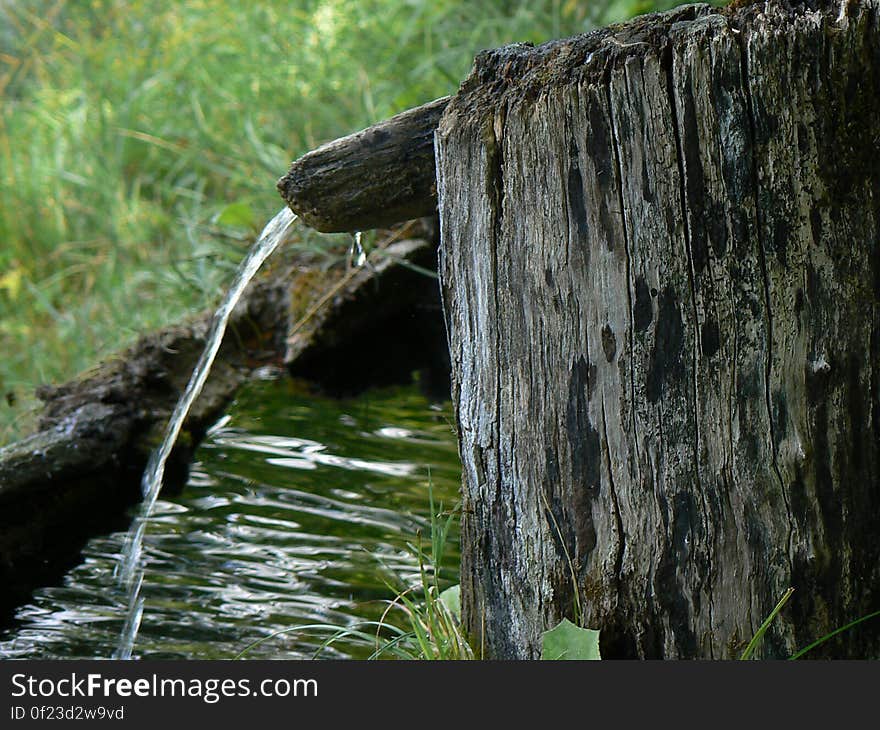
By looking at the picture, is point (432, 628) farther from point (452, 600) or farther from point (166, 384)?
point (166, 384)

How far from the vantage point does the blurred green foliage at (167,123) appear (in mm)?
4797

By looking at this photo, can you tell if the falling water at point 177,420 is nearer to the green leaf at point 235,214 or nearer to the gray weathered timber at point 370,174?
the gray weathered timber at point 370,174

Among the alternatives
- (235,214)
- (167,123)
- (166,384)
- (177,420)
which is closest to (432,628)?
(177,420)

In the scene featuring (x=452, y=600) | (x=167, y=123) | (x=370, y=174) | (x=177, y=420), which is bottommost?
(x=452, y=600)

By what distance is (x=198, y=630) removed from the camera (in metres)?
2.64

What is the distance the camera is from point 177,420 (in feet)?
9.51

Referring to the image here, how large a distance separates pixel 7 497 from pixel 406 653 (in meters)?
1.43

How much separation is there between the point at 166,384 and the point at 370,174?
1.89 meters

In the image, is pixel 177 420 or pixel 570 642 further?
pixel 177 420

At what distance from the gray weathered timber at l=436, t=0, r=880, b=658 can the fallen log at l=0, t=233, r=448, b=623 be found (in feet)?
5.78

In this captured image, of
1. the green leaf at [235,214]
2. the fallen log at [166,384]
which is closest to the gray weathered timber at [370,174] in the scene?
the fallen log at [166,384]

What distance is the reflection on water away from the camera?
2.64 meters

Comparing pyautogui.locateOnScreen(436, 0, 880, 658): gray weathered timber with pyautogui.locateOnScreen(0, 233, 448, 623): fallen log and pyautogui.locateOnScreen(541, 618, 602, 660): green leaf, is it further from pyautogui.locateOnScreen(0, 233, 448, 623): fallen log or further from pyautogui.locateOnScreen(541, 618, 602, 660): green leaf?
pyautogui.locateOnScreen(0, 233, 448, 623): fallen log

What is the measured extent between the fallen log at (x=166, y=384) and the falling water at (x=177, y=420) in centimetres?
16
